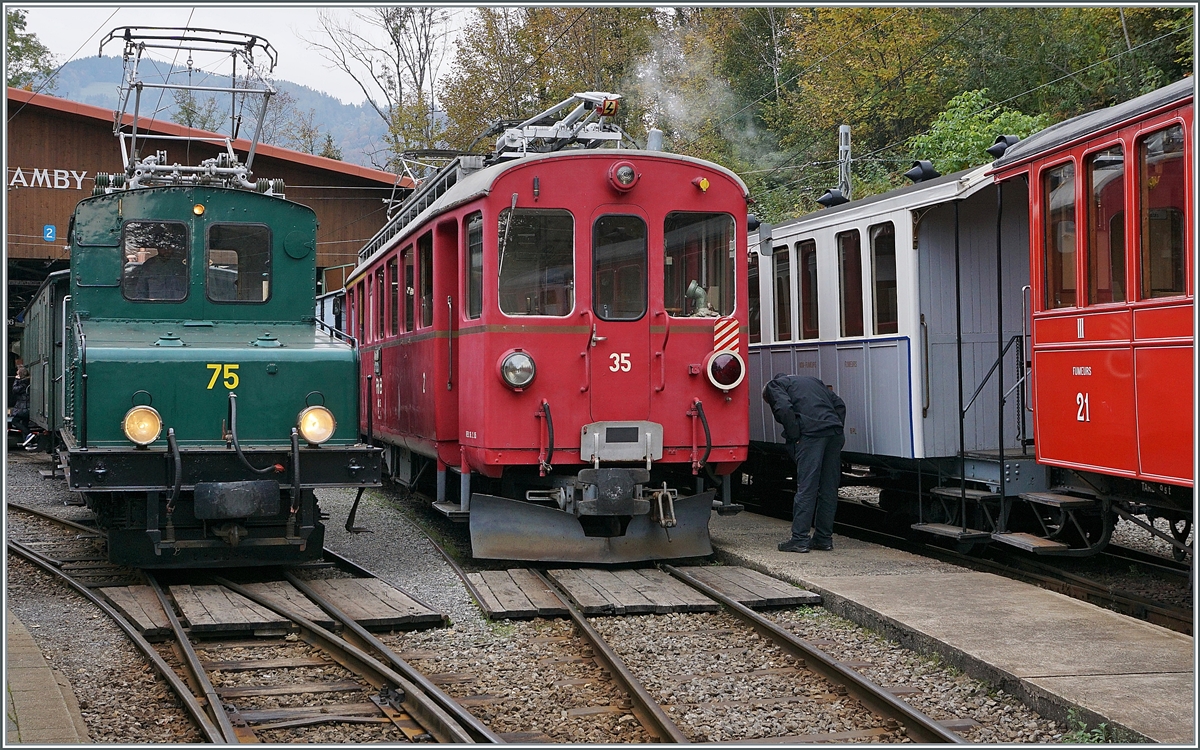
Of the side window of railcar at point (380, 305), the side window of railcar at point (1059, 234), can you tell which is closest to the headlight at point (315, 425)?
the side window of railcar at point (380, 305)

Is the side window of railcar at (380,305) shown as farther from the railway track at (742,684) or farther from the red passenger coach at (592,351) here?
the railway track at (742,684)

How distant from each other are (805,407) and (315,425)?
13.4 feet

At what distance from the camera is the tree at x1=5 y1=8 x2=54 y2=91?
38806 millimetres

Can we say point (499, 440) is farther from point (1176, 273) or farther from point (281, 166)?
point (281, 166)

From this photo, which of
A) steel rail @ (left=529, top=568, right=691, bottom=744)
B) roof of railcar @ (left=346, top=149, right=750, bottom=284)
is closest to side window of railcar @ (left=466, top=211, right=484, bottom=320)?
roof of railcar @ (left=346, top=149, right=750, bottom=284)

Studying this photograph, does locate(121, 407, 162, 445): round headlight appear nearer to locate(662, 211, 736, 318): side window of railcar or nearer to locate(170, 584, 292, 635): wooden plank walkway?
locate(170, 584, 292, 635): wooden plank walkway

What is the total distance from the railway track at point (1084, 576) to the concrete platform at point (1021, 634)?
61 centimetres

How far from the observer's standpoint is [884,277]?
1058 centimetres

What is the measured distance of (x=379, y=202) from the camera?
91.2ft

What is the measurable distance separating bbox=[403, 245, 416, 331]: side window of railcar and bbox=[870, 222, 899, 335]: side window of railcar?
14.4 feet

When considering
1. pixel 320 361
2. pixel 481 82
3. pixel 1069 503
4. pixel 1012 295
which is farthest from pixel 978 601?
pixel 481 82

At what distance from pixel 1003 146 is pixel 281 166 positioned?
20282 millimetres

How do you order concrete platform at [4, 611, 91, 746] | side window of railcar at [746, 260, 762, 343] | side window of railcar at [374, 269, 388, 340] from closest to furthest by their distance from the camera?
concrete platform at [4, 611, 91, 746]
side window of railcar at [746, 260, 762, 343]
side window of railcar at [374, 269, 388, 340]

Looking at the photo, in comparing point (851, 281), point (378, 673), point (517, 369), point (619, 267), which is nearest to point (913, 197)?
point (851, 281)
